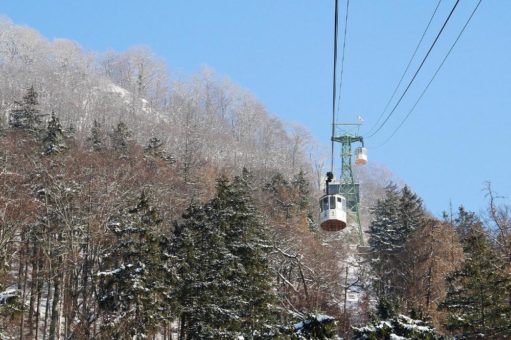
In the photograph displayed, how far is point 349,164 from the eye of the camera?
44781 mm

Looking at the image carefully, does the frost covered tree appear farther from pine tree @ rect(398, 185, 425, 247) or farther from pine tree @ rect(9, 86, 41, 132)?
pine tree @ rect(9, 86, 41, 132)

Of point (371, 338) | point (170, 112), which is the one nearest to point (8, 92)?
point (170, 112)

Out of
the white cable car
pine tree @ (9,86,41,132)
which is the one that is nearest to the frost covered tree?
the white cable car

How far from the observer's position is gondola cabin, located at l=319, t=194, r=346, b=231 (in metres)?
17.8

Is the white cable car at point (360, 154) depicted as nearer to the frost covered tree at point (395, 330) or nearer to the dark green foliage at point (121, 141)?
the frost covered tree at point (395, 330)

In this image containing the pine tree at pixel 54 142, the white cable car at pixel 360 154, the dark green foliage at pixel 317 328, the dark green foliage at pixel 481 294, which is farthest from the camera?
the pine tree at pixel 54 142

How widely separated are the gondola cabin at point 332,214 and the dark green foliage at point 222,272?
36.3 feet

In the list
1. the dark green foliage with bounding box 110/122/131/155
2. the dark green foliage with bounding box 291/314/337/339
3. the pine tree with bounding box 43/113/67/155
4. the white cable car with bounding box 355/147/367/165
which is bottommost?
the dark green foliage with bounding box 291/314/337/339

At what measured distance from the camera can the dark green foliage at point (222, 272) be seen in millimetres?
29750

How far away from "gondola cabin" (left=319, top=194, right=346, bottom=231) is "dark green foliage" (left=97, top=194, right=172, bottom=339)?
12186 mm

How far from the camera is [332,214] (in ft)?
58.7

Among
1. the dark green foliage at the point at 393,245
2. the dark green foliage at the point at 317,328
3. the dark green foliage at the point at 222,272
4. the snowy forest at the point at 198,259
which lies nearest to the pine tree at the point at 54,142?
the snowy forest at the point at 198,259

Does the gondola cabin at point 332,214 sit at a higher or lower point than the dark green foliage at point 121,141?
lower

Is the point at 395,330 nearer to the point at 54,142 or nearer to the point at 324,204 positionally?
the point at 324,204
